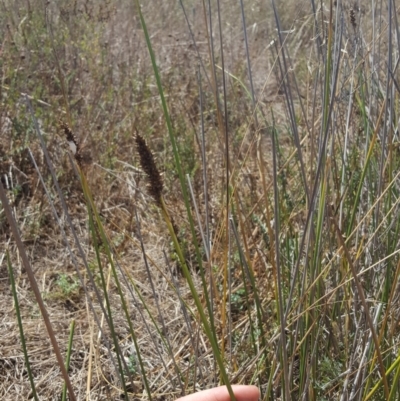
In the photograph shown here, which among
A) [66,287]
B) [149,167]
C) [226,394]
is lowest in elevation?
[66,287]

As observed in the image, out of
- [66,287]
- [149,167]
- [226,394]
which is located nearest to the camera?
[149,167]

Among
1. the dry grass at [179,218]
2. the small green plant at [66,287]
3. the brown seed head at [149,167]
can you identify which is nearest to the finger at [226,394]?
the dry grass at [179,218]

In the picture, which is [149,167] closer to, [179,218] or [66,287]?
[66,287]

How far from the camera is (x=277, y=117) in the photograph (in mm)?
2883

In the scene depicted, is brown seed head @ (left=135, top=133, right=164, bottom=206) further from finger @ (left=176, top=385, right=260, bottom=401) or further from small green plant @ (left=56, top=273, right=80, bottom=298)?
small green plant @ (left=56, top=273, right=80, bottom=298)

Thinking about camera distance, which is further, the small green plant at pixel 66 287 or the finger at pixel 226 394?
the small green plant at pixel 66 287

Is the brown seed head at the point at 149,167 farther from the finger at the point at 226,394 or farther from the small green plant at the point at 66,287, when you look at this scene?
the small green plant at the point at 66,287

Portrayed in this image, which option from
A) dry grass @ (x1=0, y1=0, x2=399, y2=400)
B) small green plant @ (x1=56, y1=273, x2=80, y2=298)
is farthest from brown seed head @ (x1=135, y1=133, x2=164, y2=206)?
small green plant @ (x1=56, y1=273, x2=80, y2=298)

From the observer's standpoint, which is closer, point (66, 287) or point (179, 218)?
point (66, 287)

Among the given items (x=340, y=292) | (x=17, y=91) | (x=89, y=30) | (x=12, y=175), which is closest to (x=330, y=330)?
(x=340, y=292)

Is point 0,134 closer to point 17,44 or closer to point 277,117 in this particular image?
point 17,44

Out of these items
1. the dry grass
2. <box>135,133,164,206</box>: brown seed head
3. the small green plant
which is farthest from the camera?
the small green plant

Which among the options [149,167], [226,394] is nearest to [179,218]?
[226,394]

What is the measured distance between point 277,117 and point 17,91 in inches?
54.8
